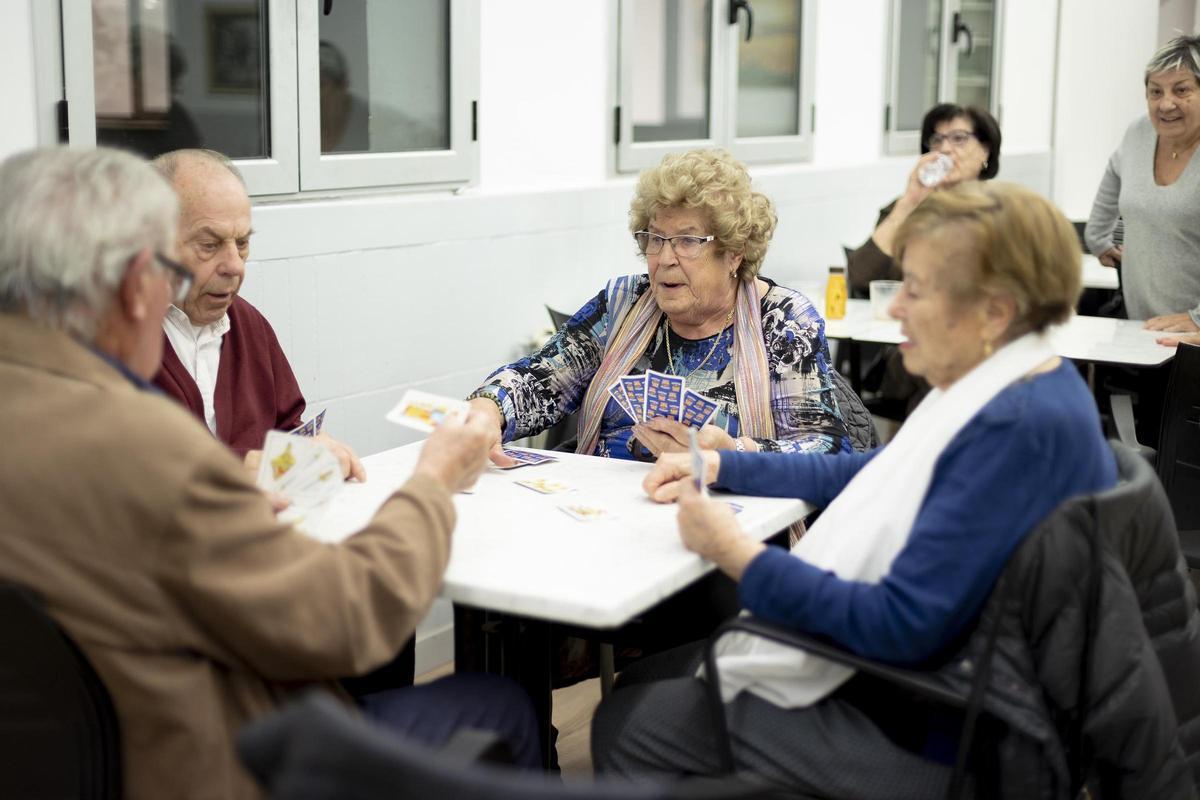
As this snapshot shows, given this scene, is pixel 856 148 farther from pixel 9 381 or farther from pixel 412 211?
pixel 9 381

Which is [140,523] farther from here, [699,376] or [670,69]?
[670,69]

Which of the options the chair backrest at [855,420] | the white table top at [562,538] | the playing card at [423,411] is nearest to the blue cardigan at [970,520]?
the white table top at [562,538]

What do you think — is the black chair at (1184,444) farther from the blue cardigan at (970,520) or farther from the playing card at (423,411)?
the playing card at (423,411)

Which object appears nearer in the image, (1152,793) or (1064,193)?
(1152,793)

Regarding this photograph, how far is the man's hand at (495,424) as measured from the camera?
8.50 feet

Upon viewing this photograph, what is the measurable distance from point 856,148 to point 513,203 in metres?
2.74

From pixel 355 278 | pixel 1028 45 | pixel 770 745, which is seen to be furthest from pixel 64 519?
pixel 1028 45

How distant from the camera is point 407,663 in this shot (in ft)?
8.38

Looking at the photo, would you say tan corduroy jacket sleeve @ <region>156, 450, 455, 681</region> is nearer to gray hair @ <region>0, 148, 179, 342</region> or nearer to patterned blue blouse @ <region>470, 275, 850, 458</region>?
gray hair @ <region>0, 148, 179, 342</region>

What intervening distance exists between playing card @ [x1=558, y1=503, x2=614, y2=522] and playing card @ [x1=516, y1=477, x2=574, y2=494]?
0.12 meters

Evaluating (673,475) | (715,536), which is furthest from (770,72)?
(715,536)

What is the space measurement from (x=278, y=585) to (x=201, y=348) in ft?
4.14

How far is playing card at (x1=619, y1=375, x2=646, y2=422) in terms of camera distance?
2553 millimetres

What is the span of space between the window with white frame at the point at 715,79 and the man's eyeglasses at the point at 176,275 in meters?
3.02
